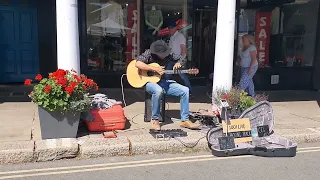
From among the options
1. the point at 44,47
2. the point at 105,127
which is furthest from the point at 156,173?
the point at 44,47

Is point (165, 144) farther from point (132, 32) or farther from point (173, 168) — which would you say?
point (132, 32)

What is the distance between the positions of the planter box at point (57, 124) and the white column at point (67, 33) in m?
1.00

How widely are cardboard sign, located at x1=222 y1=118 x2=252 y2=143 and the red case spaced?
160 cm

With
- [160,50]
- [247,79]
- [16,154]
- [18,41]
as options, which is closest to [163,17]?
[247,79]

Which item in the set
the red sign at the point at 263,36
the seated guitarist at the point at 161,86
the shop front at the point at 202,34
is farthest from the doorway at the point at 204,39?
the seated guitarist at the point at 161,86

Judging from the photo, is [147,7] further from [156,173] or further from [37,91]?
[156,173]

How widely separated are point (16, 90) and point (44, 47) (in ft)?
4.18

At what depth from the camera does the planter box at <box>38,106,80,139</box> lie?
5.02m

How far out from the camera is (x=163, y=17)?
961 centimetres

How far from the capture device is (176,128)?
595 centimetres

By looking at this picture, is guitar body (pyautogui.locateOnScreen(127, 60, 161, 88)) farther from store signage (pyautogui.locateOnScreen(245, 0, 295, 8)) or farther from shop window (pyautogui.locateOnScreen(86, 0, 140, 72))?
store signage (pyautogui.locateOnScreen(245, 0, 295, 8))

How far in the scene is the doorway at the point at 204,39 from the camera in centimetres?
979

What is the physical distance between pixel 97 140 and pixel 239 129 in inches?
80.3

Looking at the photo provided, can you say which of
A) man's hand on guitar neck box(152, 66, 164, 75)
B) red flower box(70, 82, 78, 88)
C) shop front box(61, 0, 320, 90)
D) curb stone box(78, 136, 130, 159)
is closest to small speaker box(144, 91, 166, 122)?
man's hand on guitar neck box(152, 66, 164, 75)
